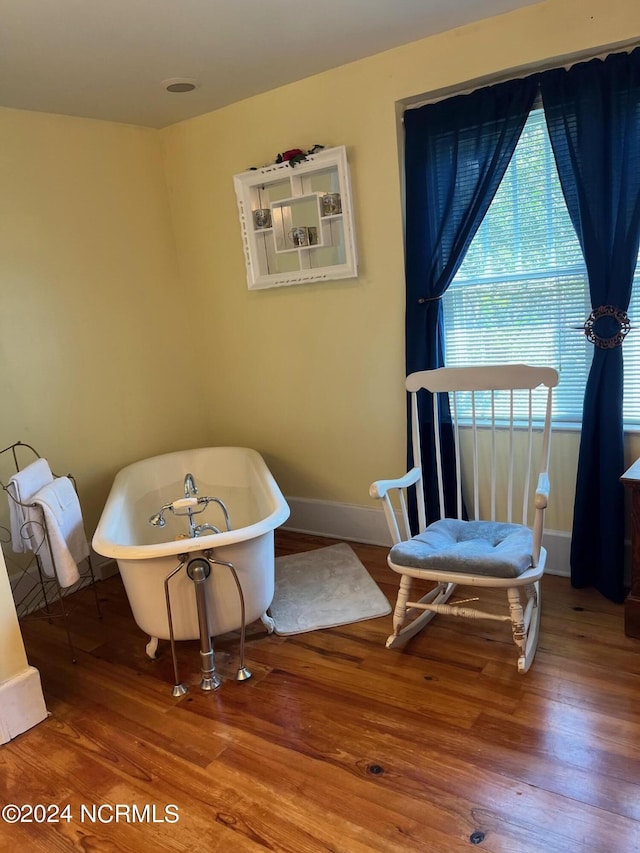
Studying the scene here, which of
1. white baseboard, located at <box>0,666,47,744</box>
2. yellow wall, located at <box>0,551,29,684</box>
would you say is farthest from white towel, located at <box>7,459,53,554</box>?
Result: white baseboard, located at <box>0,666,47,744</box>

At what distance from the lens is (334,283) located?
10.8ft

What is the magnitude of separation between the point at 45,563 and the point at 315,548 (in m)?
1.43

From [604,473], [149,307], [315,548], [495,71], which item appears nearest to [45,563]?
[315,548]

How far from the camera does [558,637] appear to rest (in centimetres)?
244

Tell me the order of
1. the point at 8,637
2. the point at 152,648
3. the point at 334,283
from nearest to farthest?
the point at 8,637, the point at 152,648, the point at 334,283

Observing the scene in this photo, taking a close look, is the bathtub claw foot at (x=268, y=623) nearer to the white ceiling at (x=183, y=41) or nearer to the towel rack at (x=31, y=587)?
the towel rack at (x=31, y=587)

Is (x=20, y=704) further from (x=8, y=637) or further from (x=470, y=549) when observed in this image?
(x=470, y=549)

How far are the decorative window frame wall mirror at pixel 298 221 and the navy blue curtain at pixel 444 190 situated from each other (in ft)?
1.15

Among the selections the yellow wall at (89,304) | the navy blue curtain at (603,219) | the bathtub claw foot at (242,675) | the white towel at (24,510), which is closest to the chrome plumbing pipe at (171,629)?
the bathtub claw foot at (242,675)

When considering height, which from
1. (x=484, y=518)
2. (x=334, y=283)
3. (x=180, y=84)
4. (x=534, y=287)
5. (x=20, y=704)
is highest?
(x=180, y=84)

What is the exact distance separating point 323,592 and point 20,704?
52.3 inches

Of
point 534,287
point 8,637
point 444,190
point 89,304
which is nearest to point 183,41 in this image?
point 444,190

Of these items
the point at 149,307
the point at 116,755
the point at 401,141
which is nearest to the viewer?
the point at 116,755

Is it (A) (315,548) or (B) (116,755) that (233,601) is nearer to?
(B) (116,755)
